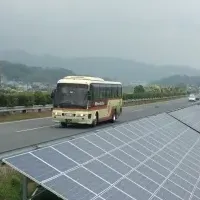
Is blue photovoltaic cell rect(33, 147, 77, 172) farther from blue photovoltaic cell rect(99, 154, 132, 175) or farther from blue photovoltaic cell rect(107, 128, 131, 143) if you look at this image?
blue photovoltaic cell rect(107, 128, 131, 143)

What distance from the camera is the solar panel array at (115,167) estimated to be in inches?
264

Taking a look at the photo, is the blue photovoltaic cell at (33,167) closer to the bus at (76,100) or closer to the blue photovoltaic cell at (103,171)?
the blue photovoltaic cell at (103,171)

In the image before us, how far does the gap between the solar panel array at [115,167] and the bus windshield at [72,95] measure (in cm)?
1335

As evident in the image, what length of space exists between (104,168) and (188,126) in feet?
A: 43.9

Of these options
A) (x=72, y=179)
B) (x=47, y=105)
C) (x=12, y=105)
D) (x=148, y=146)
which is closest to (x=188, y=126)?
(x=148, y=146)

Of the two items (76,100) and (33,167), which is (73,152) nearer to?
(33,167)

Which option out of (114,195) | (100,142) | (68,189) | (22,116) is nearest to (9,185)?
(100,142)

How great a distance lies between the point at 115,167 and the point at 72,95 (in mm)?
18897

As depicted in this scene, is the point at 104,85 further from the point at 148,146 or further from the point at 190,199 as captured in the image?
the point at 190,199

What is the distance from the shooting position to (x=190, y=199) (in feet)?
30.8

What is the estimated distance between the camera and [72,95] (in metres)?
27.2

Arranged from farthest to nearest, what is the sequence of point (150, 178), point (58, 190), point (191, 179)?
point (191, 179)
point (150, 178)
point (58, 190)

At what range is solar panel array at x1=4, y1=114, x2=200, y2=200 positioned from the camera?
6699 mm

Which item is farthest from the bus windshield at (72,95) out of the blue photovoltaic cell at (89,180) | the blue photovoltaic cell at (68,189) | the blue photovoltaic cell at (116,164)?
the blue photovoltaic cell at (68,189)
